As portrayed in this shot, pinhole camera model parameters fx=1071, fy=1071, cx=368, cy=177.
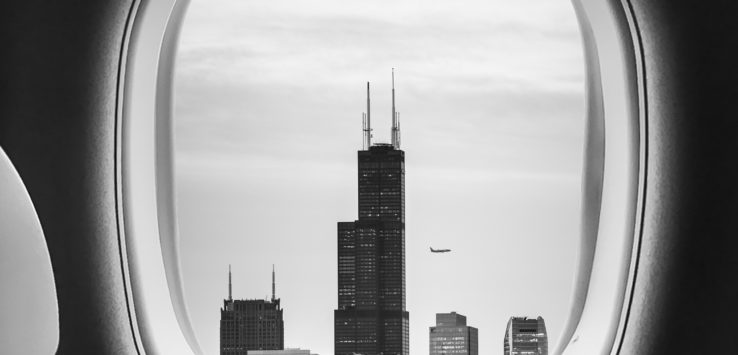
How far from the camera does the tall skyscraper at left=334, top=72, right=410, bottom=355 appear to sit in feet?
59.6

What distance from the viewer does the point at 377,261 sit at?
736 inches

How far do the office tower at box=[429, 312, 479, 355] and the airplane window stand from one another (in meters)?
0.46

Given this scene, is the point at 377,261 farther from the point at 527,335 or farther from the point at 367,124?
the point at 527,335

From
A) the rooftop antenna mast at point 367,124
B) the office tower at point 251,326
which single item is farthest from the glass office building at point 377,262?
→ the office tower at point 251,326

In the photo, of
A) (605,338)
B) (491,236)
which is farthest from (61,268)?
(491,236)

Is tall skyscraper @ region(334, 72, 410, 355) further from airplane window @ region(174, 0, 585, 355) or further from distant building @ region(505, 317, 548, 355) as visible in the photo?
distant building @ region(505, 317, 548, 355)

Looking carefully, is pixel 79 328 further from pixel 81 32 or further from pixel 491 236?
pixel 491 236

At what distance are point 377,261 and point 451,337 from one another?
3.52m

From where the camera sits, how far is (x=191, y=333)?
3.36 meters

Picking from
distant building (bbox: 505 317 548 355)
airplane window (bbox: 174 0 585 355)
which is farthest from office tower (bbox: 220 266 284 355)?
distant building (bbox: 505 317 548 355)

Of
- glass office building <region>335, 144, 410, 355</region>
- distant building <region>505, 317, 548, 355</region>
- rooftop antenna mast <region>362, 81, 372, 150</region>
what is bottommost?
distant building <region>505, 317, 548, 355</region>

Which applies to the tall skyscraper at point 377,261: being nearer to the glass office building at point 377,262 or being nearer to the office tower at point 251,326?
the glass office building at point 377,262

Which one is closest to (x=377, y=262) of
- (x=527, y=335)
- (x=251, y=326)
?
(x=251, y=326)

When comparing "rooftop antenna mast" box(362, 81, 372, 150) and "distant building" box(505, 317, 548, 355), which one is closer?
"distant building" box(505, 317, 548, 355)
